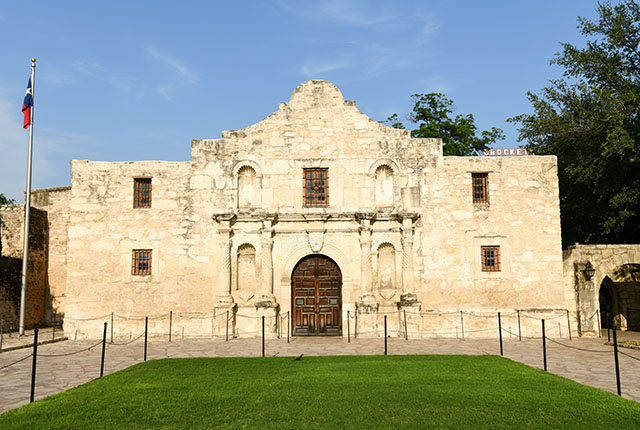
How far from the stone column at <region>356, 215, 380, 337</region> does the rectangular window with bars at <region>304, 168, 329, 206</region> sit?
1.69 m

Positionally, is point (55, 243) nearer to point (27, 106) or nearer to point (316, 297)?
point (27, 106)

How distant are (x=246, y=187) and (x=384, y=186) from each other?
4.85 m

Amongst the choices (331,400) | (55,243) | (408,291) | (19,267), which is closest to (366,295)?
(408,291)

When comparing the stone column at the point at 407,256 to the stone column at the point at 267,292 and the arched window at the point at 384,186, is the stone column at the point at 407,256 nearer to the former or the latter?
the arched window at the point at 384,186

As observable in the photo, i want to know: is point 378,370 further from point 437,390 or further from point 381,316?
point 381,316

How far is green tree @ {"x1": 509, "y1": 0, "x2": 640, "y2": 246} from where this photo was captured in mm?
21016

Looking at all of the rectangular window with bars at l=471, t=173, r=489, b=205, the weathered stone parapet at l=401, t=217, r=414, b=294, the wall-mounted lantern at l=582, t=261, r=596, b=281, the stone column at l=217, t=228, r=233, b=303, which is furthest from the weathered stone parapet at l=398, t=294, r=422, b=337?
the wall-mounted lantern at l=582, t=261, r=596, b=281

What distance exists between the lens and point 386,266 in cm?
1914

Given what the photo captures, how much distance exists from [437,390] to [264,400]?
2.84 meters

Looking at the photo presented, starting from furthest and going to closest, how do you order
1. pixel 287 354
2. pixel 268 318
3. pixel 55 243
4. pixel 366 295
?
pixel 55 243 → pixel 366 295 → pixel 268 318 → pixel 287 354

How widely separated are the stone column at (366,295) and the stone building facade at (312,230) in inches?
2.6

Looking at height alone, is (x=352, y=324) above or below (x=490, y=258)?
below

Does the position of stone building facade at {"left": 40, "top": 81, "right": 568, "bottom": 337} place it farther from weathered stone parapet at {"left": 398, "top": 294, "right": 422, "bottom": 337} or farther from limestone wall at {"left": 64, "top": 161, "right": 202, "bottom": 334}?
weathered stone parapet at {"left": 398, "top": 294, "right": 422, "bottom": 337}

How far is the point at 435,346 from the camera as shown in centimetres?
1587
